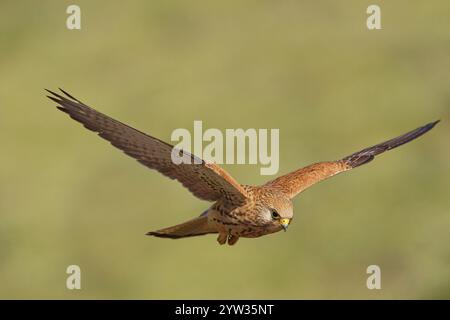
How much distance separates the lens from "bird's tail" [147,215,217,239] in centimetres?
1200

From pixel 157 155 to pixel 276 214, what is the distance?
101cm

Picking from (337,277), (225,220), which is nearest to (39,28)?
(337,277)

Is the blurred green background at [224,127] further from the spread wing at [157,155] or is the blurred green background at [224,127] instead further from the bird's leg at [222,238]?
the spread wing at [157,155]

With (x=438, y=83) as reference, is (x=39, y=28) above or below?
above

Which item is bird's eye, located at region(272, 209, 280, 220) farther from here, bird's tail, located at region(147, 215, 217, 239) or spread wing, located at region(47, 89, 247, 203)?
bird's tail, located at region(147, 215, 217, 239)

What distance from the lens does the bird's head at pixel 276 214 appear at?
1152 cm

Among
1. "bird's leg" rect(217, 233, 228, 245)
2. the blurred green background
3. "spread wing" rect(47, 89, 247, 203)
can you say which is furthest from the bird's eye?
the blurred green background

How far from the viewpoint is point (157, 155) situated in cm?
1146

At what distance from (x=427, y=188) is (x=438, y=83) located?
3247 mm

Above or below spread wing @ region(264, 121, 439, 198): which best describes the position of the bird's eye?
below

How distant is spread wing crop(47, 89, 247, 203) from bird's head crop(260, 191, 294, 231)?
0.72ft

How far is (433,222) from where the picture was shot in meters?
23.4

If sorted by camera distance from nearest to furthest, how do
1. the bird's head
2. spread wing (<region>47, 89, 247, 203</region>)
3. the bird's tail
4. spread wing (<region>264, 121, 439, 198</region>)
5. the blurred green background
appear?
spread wing (<region>47, 89, 247, 203</region>) → the bird's head → the bird's tail → spread wing (<region>264, 121, 439, 198</region>) → the blurred green background

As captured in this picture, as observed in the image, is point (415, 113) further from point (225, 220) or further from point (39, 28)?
point (225, 220)
